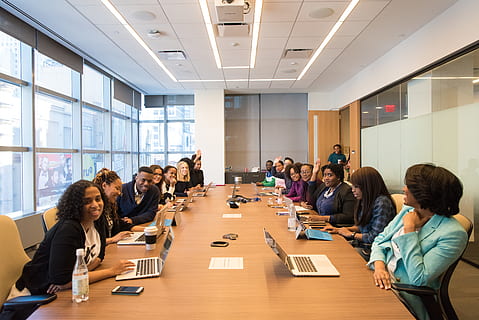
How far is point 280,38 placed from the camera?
521 centimetres

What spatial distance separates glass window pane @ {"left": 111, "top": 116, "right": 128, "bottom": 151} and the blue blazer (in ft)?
25.7

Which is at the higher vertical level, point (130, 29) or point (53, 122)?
point (130, 29)

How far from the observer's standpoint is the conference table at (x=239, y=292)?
51.6 inches

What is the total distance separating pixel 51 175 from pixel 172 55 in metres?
3.12

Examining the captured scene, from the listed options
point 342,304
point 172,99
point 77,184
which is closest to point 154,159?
point 172,99

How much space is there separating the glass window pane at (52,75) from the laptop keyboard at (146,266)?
15.0ft

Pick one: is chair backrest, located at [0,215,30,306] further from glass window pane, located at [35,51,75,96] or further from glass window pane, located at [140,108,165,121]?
glass window pane, located at [140,108,165,121]

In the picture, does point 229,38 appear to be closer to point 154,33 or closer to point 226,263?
point 154,33

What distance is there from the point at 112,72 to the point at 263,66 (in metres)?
3.62

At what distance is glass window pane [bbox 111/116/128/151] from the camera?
27.7ft

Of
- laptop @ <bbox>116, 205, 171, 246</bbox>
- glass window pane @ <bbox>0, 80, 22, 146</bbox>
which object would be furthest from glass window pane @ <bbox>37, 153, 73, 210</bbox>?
laptop @ <bbox>116, 205, 171, 246</bbox>

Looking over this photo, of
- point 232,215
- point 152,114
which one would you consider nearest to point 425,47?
point 232,215

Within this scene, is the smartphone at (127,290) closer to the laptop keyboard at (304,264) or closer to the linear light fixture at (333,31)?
the laptop keyboard at (304,264)

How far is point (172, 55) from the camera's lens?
6098 millimetres
